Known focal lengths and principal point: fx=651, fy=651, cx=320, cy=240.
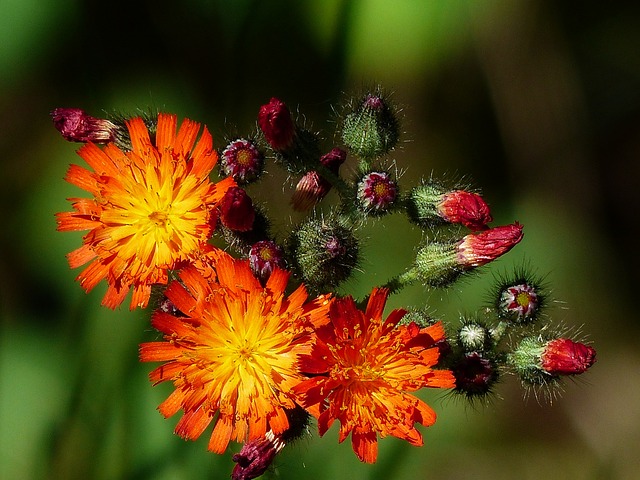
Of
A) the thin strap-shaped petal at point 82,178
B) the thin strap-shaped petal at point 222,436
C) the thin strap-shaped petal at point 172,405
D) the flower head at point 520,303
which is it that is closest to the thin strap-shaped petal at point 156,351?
the thin strap-shaped petal at point 172,405

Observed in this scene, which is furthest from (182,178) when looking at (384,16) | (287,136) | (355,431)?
(384,16)

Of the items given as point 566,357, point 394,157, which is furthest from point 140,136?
point 566,357

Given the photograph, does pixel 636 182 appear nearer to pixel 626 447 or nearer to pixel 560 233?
pixel 560 233

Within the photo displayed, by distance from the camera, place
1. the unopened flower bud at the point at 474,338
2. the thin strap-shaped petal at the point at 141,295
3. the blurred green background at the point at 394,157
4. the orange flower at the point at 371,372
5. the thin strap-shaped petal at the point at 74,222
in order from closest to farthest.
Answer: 1. the orange flower at the point at 371,372
2. the thin strap-shaped petal at the point at 141,295
3. the thin strap-shaped petal at the point at 74,222
4. the unopened flower bud at the point at 474,338
5. the blurred green background at the point at 394,157

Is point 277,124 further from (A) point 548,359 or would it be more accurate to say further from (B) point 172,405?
(A) point 548,359

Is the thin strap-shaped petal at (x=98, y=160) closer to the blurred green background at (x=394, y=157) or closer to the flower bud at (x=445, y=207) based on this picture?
the blurred green background at (x=394, y=157)

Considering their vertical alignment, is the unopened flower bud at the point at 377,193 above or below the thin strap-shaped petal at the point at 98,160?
below

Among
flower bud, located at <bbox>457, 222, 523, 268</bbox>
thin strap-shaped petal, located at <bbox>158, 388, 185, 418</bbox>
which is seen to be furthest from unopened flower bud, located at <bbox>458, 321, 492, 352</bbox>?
thin strap-shaped petal, located at <bbox>158, 388, 185, 418</bbox>
